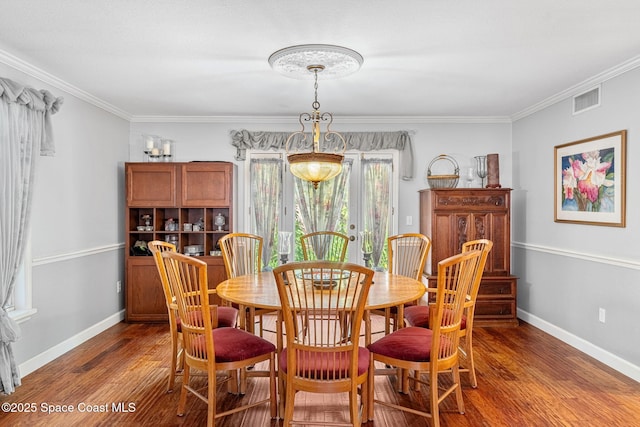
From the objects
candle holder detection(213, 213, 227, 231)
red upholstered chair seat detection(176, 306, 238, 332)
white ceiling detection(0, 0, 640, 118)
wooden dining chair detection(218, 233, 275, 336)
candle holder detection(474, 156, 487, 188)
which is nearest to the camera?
white ceiling detection(0, 0, 640, 118)

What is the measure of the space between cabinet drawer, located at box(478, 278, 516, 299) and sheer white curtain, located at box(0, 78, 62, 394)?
4193 millimetres

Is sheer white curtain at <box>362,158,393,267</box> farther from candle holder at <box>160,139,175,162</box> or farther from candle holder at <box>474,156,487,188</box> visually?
candle holder at <box>160,139,175,162</box>

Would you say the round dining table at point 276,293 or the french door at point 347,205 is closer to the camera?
the round dining table at point 276,293

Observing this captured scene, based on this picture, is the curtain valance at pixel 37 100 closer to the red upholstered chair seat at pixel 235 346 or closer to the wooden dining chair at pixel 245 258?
the wooden dining chair at pixel 245 258

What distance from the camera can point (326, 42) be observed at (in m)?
2.86

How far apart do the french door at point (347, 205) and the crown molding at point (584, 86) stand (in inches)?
61.5

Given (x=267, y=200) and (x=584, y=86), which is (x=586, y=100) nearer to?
(x=584, y=86)

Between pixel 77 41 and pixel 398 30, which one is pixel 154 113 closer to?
pixel 77 41

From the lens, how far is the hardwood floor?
2.64 m

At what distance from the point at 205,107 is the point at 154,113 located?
0.74m

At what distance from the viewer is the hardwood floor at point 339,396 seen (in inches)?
104

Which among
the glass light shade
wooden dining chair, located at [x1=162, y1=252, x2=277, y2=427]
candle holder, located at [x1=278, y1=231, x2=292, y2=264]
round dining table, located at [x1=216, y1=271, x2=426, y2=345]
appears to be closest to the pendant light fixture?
the glass light shade

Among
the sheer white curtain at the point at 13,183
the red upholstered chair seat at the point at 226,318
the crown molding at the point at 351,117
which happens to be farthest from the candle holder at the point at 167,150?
the red upholstered chair seat at the point at 226,318

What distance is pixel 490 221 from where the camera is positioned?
472 cm
